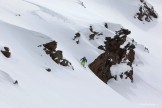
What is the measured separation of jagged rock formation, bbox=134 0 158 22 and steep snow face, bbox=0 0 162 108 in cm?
1346

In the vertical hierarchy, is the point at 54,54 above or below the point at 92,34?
below

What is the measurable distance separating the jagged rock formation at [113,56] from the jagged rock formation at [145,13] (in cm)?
2144

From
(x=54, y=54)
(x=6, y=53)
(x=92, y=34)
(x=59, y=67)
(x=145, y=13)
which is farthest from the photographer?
(x=145, y=13)

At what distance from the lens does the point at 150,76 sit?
144 ft

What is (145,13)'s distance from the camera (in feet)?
220

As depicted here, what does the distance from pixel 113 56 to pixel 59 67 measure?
43.0ft

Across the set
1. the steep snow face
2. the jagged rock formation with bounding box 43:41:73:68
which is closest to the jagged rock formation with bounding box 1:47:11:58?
the steep snow face

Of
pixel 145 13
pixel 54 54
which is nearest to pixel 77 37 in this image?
pixel 54 54

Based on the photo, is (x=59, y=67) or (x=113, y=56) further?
(x=113, y=56)

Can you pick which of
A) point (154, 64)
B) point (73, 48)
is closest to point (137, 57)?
point (154, 64)

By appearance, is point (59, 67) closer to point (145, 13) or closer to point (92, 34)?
point (92, 34)

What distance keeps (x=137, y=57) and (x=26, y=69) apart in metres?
24.8

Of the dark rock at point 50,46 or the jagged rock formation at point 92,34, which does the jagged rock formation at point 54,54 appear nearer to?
the dark rock at point 50,46

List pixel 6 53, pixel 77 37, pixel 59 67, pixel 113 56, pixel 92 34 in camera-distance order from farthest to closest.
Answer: pixel 113 56
pixel 92 34
pixel 77 37
pixel 59 67
pixel 6 53
